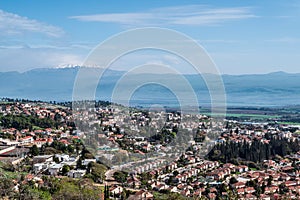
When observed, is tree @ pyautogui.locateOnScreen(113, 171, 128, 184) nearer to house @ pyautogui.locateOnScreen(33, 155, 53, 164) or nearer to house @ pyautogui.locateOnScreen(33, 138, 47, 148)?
house @ pyautogui.locateOnScreen(33, 155, 53, 164)

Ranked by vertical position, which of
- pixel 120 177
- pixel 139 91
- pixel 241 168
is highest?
pixel 139 91

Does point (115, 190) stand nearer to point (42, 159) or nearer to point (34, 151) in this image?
point (42, 159)

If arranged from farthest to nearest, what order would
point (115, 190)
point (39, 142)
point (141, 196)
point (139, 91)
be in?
point (139, 91) < point (39, 142) < point (115, 190) < point (141, 196)

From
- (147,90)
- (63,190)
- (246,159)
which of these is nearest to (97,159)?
(63,190)

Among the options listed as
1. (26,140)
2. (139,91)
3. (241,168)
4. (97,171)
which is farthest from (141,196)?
(139,91)

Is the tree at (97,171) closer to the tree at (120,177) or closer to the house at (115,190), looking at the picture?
the tree at (120,177)

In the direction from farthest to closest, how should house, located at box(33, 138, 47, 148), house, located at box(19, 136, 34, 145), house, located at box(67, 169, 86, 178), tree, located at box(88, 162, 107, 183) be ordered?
house, located at box(19, 136, 34, 145) < house, located at box(33, 138, 47, 148) < house, located at box(67, 169, 86, 178) < tree, located at box(88, 162, 107, 183)

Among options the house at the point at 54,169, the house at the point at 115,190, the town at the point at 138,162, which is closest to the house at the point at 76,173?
the town at the point at 138,162

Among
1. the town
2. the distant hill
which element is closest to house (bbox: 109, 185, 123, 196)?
the town
